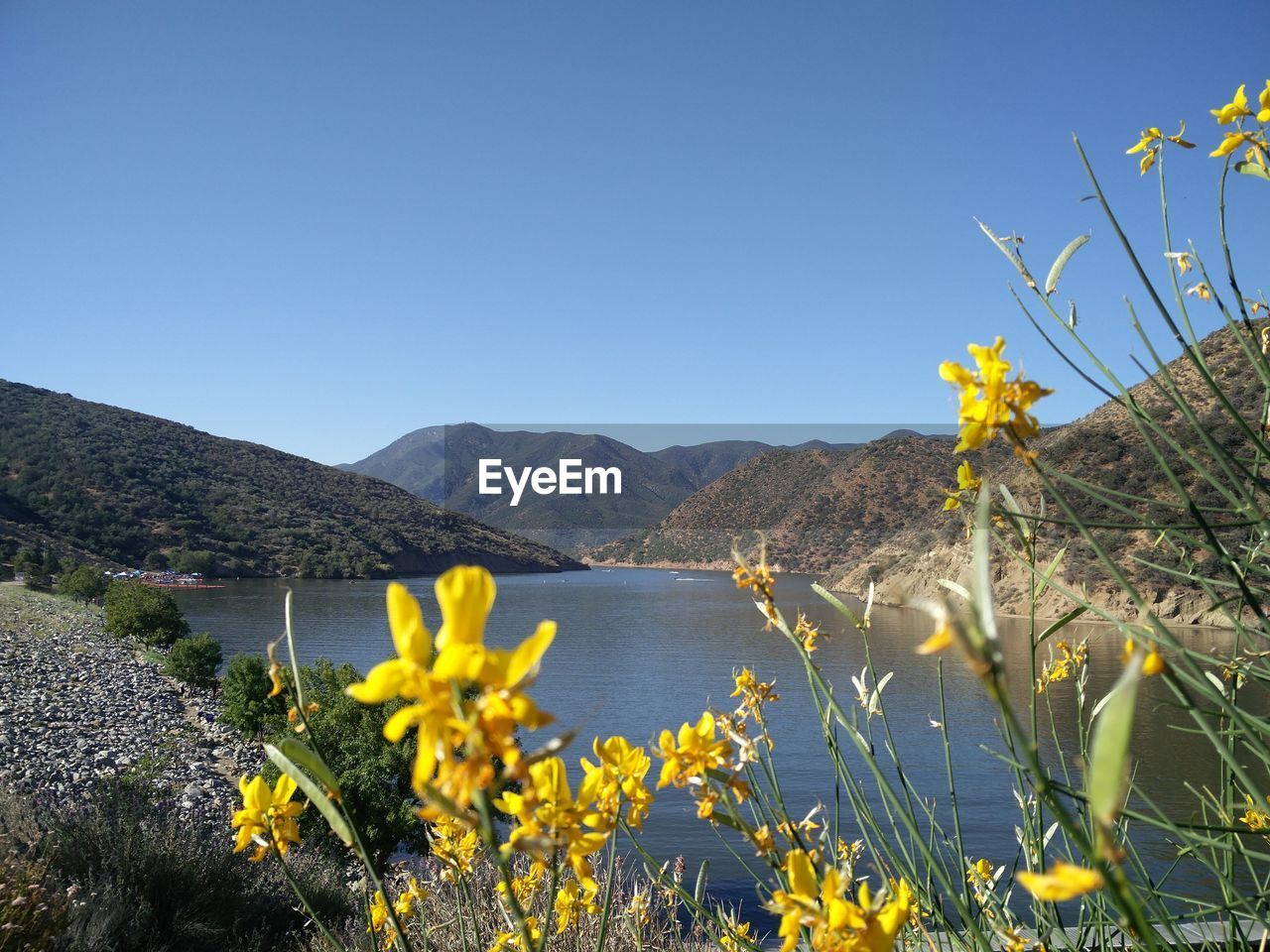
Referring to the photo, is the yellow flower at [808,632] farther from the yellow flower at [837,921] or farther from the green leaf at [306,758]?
the green leaf at [306,758]

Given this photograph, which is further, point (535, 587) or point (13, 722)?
point (535, 587)

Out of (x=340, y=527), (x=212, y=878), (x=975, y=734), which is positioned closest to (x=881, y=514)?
(x=340, y=527)

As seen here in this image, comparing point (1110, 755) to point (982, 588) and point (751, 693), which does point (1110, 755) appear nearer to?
point (982, 588)

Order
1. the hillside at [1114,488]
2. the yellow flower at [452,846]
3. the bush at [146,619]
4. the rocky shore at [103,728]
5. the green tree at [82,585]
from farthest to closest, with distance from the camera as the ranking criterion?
1. the green tree at [82,585]
2. the bush at [146,619]
3. the hillside at [1114,488]
4. the rocky shore at [103,728]
5. the yellow flower at [452,846]

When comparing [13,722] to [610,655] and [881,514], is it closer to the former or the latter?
[610,655]

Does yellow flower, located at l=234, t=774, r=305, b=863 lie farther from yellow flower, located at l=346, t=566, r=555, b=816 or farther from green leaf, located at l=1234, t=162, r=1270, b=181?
green leaf, located at l=1234, t=162, r=1270, b=181

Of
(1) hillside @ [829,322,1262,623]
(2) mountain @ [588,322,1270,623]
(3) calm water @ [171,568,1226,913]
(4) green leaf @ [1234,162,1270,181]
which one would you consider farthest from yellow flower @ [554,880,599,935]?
(1) hillside @ [829,322,1262,623]

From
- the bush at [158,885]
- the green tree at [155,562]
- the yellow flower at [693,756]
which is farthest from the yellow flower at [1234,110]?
the green tree at [155,562]
